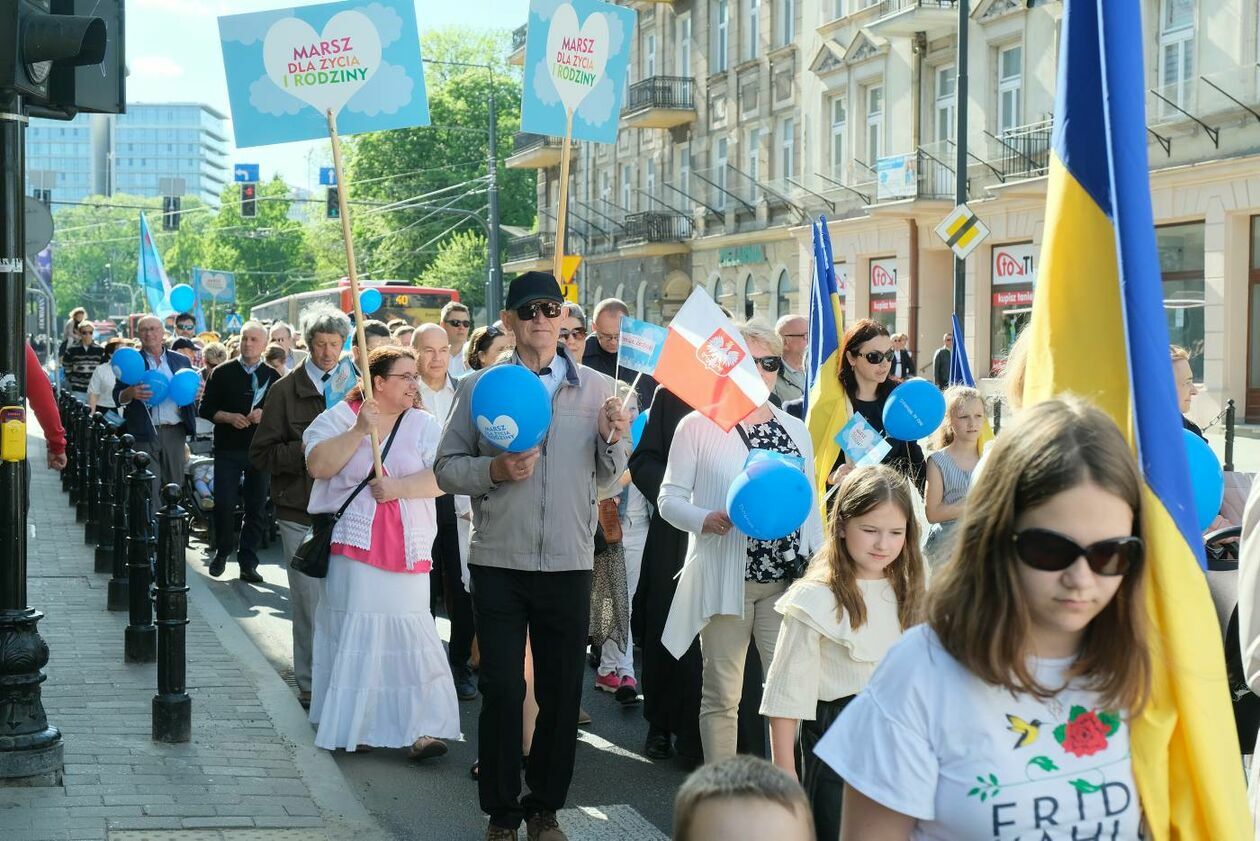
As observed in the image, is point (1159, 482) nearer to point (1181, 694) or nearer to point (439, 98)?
point (1181, 694)

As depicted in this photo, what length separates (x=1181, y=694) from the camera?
2447mm

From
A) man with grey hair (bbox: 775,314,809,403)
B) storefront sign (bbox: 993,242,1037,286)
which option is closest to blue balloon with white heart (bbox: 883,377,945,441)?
man with grey hair (bbox: 775,314,809,403)

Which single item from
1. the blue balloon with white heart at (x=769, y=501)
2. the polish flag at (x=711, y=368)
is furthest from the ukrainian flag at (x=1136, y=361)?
the polish flag at (x=711, y=368)

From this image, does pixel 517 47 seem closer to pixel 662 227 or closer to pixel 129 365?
pixel 662 227

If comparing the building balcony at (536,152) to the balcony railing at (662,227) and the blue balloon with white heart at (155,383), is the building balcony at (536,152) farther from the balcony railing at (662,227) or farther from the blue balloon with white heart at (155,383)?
the blue balloon with white heart at (155,383)

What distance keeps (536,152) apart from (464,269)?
1240 centimetres

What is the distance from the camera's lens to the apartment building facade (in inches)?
975

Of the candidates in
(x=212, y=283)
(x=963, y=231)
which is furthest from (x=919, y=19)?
(x=212, y=283)

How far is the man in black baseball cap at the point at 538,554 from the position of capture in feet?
18.9

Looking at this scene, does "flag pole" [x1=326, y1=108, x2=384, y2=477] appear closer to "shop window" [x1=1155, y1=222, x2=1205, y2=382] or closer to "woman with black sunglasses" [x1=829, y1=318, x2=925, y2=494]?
"woman with black sunglasses" [x1=829, y1=318, x2=925, y2=494]

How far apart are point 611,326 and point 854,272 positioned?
88.4 feet

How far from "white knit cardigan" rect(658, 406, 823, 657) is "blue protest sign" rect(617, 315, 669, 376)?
0.99m

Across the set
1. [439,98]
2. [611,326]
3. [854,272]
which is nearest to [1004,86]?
[854,272]

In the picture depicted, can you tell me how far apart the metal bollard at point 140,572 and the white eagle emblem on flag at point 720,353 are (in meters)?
4.30
